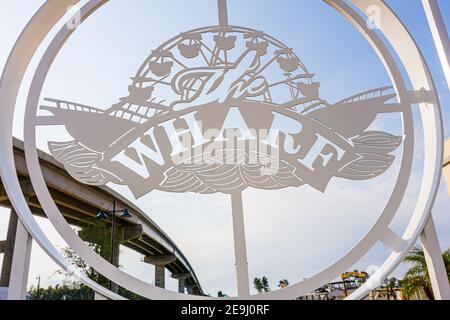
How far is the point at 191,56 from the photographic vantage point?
3.45 meters

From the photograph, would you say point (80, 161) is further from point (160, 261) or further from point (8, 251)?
point (160, 261)

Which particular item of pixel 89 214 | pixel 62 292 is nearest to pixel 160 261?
pixel 62 292

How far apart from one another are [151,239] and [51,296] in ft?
13.1

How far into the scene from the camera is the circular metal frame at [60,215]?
2.64 m

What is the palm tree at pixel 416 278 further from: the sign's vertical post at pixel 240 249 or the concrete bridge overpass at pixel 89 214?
the concrete bridge overpass at pixel 89 214

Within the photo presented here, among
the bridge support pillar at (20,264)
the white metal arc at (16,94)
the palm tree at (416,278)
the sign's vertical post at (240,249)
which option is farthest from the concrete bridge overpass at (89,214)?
the palm tree at (416,278)

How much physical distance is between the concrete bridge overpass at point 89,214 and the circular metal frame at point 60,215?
4603 mm

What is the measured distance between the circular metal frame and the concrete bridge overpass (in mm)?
4603

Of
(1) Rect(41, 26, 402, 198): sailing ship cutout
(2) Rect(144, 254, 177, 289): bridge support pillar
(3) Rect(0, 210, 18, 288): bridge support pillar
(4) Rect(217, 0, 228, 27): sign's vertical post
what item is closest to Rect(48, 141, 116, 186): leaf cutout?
(1) Rect(41, 26, 402, 198): sailing ship cutout

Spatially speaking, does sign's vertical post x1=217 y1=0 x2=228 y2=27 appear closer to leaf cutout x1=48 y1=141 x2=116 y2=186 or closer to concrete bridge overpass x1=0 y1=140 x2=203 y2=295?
leaf cutout x1=48 y1=141 x2=116 y2=186

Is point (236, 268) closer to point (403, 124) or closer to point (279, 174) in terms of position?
point (279, 174)
